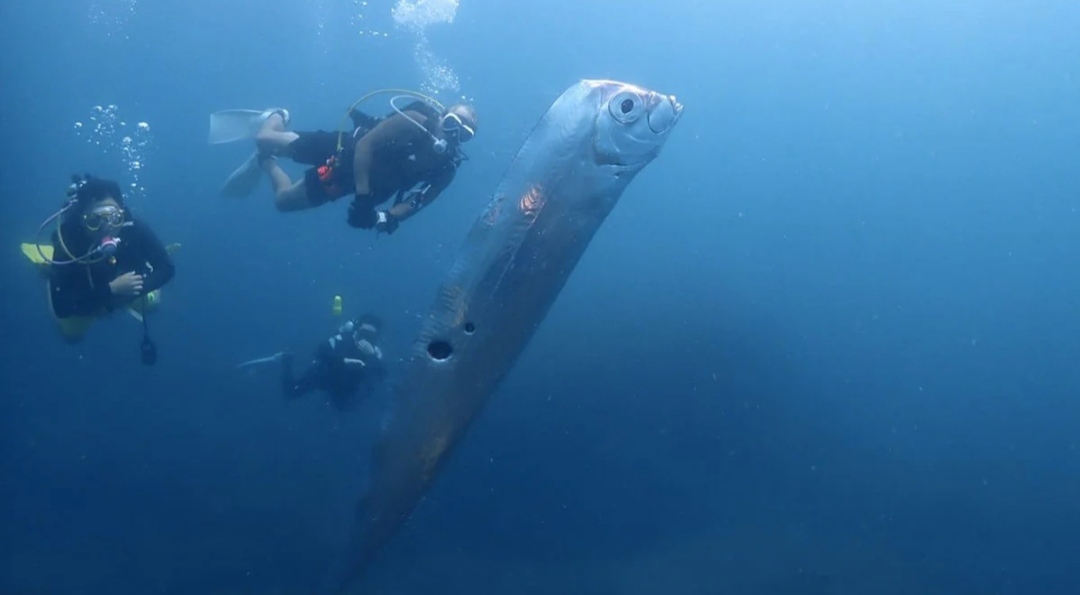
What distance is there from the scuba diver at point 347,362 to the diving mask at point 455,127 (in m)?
5.19

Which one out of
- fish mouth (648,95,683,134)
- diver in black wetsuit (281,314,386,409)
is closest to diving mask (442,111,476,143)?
fish mouth (648,95,683,134)

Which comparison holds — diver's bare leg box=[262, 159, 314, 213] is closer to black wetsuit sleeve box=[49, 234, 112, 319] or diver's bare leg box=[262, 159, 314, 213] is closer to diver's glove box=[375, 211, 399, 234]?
diver's glove box=[375, 211, 399, 234]

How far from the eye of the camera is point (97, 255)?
592 centimetres

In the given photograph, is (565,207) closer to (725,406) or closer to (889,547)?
(725,406)

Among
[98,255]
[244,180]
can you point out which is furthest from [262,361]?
[98,255]

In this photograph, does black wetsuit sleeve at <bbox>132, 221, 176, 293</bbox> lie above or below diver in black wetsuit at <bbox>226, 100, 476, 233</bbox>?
below

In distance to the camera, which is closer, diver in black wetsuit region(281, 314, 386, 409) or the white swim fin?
the white swim fin

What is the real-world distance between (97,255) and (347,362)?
3.96 m

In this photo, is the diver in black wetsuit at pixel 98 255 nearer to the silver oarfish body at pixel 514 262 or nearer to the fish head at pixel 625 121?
the silver oarfish body at pixel 514 262

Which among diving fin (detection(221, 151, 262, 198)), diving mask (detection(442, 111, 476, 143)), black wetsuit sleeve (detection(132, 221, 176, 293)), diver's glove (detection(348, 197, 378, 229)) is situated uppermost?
Answer: diving mask (detection(442, 111, 476, 143))

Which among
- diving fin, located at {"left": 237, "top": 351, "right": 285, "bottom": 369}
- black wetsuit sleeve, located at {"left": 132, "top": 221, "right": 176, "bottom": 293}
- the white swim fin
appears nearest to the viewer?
black wetsuit sleeve, located at {"left": 132, "top": 221, "right": 176, "bottom": 293}

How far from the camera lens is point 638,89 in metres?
3.08

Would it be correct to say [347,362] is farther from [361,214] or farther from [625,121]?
[625,121]

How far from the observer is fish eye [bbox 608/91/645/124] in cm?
304
